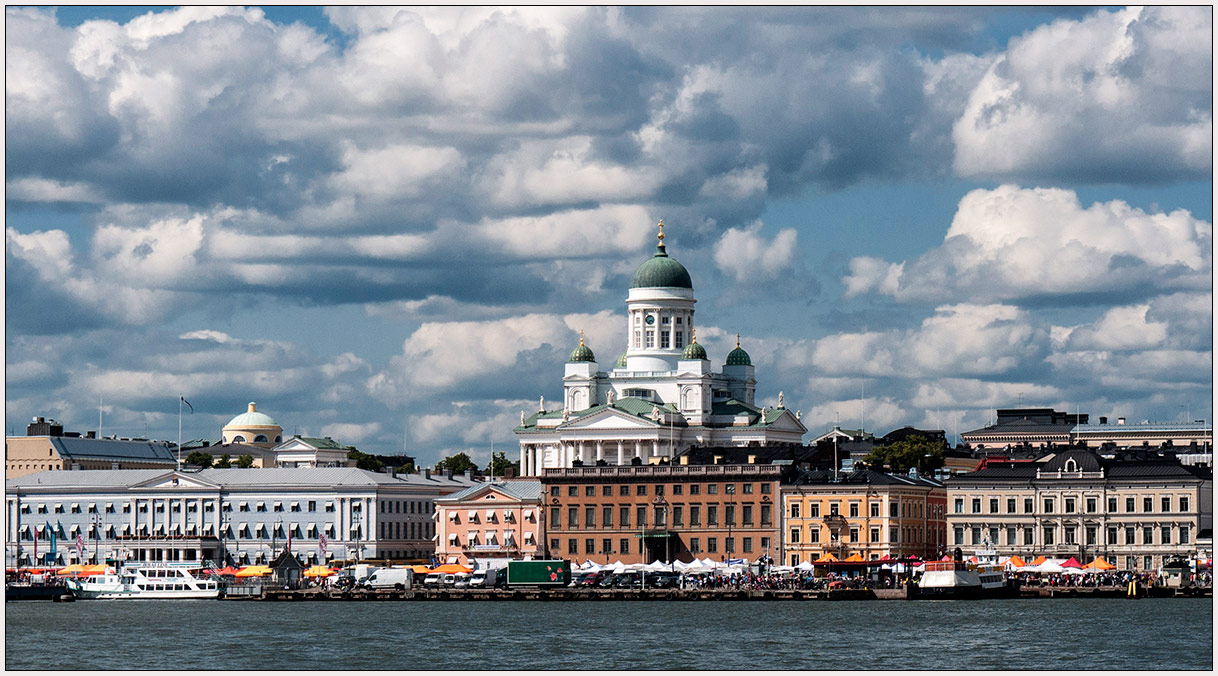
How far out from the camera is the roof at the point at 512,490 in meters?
147

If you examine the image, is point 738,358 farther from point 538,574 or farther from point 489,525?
point 538,574

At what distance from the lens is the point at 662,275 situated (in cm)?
19225

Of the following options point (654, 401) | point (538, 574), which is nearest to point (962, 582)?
point (538, 574)

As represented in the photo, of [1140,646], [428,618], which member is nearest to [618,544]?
[428,618]

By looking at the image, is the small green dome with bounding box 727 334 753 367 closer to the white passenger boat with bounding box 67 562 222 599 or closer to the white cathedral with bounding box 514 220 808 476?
the white cathedral with bounding box 514 220 808 476

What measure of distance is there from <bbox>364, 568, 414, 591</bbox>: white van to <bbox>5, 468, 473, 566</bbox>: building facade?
91.3ft

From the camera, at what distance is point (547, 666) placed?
2601 inches

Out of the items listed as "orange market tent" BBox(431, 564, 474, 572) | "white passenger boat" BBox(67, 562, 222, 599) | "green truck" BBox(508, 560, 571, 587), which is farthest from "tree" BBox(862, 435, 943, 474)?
"white passenger boat" BBox(67, 562, 222, 599)

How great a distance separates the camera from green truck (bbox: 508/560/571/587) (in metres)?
115

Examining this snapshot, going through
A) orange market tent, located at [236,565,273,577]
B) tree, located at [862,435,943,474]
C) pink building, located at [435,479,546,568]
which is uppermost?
tree, located at [862,435,943,474]

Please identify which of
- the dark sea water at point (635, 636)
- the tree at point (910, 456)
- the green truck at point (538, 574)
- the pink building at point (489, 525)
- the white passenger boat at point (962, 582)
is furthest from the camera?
the tree at point (910, 456)

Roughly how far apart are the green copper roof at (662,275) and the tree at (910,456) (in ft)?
87.3

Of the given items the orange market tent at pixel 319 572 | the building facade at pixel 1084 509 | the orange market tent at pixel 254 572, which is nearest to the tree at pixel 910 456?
the building facade at pixel 1084 509

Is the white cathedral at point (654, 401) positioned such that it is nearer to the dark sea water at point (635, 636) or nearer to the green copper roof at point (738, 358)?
the green copper roof at point (738, 358)
